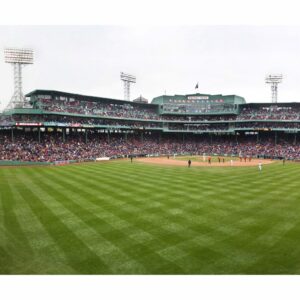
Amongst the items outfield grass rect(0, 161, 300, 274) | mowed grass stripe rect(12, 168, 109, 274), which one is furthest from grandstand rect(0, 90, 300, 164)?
mowed grass stripe rect(12, 168, 109, 274)

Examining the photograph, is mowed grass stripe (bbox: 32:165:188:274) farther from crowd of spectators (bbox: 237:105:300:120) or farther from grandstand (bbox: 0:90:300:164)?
crowd of spectators (bbox: 237:105:300:120)

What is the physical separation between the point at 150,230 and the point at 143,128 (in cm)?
6435

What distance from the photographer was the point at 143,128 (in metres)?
77.2

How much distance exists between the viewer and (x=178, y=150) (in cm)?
7731

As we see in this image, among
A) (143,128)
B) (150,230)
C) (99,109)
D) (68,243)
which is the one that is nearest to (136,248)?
(150,230)

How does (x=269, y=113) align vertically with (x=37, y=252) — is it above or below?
above

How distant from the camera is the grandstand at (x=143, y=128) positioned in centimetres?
5659

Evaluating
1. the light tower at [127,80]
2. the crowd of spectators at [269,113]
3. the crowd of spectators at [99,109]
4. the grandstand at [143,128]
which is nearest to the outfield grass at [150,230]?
the grandstand at [143,128]

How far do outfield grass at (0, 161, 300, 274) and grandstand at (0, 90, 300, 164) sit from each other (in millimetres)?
32143

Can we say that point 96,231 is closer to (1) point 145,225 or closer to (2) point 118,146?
(1) point 145,225

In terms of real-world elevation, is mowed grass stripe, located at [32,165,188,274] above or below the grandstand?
below

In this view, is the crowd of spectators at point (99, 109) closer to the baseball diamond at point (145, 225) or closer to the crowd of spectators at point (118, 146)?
the crowd of spectators at point (118, 146)

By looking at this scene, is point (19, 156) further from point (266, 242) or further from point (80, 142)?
point (266, 242)

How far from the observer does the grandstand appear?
186 feet
